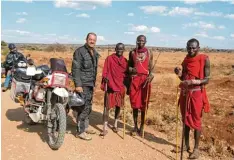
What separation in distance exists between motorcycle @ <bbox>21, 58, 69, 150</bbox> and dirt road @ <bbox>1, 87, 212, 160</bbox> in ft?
0.88

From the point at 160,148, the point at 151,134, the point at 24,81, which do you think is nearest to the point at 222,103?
the point at 151,134

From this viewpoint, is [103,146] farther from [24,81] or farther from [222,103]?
[222,103]

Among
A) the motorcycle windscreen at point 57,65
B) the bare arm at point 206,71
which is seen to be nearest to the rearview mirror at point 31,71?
the motorcycle windscreen at point 57,65

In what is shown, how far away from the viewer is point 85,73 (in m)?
6.84

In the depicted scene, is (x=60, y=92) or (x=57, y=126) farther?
(x=57, y=126)

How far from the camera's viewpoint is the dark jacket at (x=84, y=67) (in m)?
6.66

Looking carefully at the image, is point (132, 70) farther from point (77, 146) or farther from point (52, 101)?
point (77, 146)

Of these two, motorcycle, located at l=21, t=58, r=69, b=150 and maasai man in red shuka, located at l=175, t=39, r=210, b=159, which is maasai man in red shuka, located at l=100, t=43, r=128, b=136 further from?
maasai man in red shuka, located at l=175, t=39, r=210, b=159

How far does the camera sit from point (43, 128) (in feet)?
24.2

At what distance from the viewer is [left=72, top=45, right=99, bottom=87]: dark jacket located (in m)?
6.66

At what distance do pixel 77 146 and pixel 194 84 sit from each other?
7.75 ft

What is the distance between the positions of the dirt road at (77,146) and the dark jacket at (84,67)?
1131 millimetres

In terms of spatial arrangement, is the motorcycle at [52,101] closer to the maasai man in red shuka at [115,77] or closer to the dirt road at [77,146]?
the dirt road at [77,146]

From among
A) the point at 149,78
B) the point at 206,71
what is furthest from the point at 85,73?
the point at 206,71
